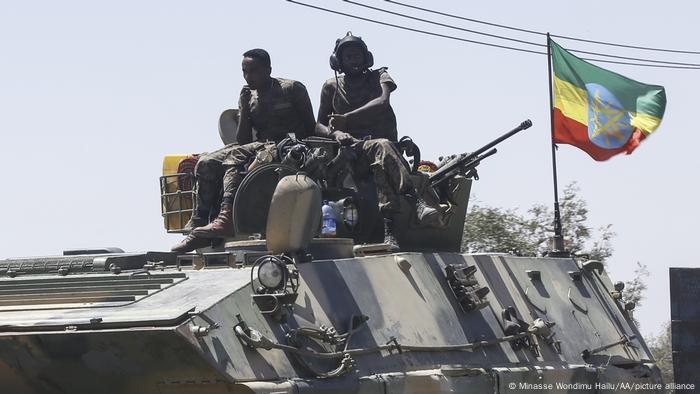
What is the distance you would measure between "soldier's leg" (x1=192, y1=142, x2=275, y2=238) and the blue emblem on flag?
7540 millimetres

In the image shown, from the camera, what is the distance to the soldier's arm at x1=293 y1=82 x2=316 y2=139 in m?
16.5

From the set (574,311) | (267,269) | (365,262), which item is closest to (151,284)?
(267,269)

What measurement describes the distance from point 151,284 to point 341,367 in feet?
5.63

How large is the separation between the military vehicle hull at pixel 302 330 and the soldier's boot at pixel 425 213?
55cm

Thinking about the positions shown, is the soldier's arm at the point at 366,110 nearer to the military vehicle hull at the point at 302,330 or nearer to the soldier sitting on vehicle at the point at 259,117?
the soldier sitting on vehicle at the point at 259,117

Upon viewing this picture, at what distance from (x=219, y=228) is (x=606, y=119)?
8862 millimetres

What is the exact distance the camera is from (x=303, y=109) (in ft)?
54.2

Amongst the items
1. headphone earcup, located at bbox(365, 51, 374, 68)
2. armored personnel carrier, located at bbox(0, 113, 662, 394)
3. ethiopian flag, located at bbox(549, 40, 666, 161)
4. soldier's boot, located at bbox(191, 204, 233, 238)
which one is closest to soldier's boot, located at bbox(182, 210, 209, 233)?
armored personnel carrier, located at bbox(0, 113, 662, 394)

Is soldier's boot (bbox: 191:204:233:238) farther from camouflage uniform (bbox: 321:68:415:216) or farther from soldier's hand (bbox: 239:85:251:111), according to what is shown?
soldier's hand (bbox: 239:85:251:111)

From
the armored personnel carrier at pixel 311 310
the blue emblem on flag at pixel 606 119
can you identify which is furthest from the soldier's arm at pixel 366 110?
the blue emblem on flag at pixel 606 119

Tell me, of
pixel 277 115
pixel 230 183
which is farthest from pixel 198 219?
pixel 277 115

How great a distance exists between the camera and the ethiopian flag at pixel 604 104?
21.9 m

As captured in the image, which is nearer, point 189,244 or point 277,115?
point 189,244

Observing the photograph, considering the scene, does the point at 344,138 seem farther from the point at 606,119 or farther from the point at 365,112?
the point at 606,119
